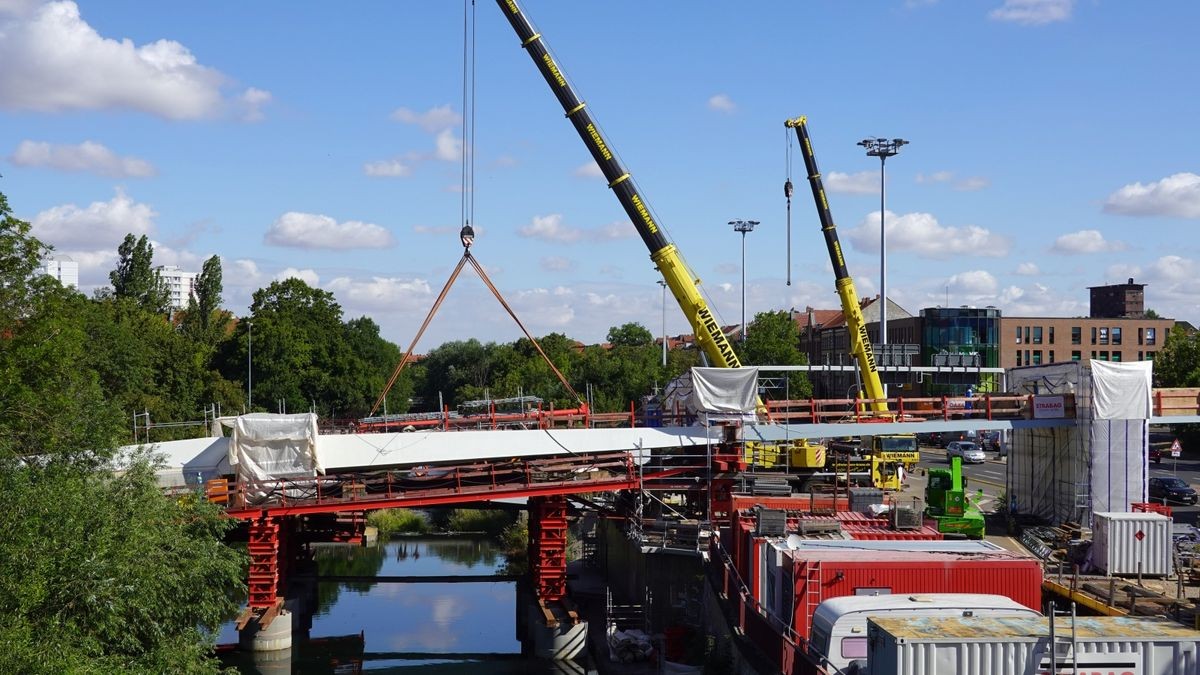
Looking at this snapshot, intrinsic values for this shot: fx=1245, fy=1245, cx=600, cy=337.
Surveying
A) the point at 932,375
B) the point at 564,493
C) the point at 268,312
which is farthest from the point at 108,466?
the point at 932,375

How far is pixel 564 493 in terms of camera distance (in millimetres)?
37875

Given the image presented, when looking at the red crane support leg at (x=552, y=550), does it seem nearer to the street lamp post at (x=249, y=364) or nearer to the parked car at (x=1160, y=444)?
the parked car at (x=1160, y=444)

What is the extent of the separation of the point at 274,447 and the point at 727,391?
14033mm

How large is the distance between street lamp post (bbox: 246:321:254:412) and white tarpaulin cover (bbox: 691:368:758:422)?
50.5 meters

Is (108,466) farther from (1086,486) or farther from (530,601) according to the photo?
(1086,486)

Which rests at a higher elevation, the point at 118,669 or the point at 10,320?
the point at 10,320

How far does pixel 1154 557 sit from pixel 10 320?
32495 millimetres

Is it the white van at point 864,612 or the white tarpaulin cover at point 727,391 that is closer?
the white van at point 864,612

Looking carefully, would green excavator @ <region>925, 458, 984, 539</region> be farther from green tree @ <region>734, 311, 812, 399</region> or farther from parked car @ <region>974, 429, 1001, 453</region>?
green tree @ <region>734, 311, 812, 399</region>

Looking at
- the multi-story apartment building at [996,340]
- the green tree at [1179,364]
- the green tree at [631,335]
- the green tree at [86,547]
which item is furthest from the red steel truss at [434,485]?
the green tree at [631,335]

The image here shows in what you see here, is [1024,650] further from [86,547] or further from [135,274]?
[135,274]

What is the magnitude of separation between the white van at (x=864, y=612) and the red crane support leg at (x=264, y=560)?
754 inches

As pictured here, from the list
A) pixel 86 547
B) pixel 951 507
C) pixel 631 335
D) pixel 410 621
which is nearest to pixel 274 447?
pixel 410 621

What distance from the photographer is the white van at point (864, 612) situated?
2133cm
